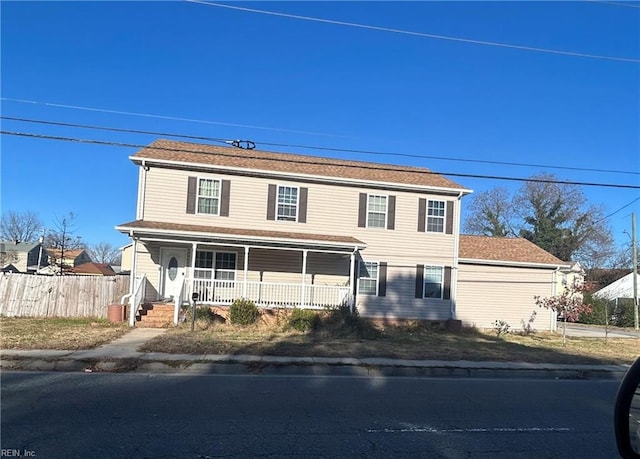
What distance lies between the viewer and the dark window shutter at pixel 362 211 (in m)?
21.1

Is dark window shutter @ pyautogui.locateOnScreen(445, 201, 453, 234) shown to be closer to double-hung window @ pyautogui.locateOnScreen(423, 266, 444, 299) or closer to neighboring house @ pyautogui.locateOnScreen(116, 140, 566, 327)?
neighboring house @ pyautogui.locateOnScreen(116, 140, 566, 327)

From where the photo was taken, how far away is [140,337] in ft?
45.2

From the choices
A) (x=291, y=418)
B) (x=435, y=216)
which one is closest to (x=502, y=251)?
(x=435, y=216)

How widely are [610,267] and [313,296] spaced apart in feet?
137

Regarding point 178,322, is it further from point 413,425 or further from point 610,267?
point 610,267

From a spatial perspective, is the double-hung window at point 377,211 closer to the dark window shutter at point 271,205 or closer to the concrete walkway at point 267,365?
the dark window shutter at point 271,205

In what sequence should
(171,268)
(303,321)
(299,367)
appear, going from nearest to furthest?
(299,367)
(303,321)
(171,268)

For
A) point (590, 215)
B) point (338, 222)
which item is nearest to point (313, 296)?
point (338, 222)

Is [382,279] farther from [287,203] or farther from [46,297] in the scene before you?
[46,297]

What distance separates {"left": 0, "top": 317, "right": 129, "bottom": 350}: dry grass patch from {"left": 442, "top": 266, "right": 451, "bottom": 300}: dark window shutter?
12581mm

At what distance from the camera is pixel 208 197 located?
1989 centimetres

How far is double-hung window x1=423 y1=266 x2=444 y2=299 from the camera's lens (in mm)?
21578

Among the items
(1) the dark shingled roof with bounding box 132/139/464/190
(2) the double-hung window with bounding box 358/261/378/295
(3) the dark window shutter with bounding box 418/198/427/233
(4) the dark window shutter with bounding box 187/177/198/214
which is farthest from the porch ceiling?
(3) the dark window shutter with bounding box 418/198/427/233

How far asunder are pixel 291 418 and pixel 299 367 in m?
3.75
